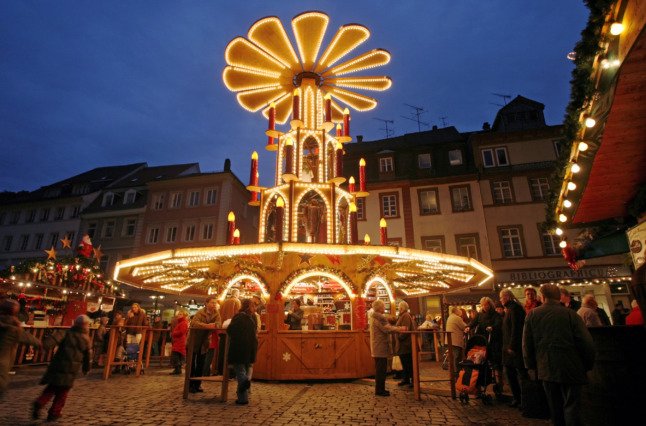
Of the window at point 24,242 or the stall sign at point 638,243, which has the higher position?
the window at point 24,242

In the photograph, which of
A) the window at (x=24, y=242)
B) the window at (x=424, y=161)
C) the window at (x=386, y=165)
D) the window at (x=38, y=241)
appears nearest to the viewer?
the window at (x=424, y=161)

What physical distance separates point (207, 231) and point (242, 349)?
86.3 ft

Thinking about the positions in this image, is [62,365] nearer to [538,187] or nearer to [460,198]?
[460,198]

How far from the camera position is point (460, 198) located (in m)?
26.4

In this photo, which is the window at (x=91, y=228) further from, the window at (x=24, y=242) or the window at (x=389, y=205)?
the window at (x=389, y=205)

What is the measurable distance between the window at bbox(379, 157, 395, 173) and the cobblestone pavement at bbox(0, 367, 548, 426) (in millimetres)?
20988

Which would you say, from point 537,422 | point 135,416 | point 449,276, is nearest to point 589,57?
point 537,422

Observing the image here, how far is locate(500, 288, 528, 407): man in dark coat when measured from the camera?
6.52 m

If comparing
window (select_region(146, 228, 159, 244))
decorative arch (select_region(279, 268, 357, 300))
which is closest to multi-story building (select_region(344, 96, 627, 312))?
decorative arch (select_region(279, 268, 357, 300))

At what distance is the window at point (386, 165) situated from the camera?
94.0 ft

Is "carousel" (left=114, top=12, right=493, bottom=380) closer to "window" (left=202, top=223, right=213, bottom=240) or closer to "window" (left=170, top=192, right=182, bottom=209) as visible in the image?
"window" (left=202, top=223, right=213, bottom=240)

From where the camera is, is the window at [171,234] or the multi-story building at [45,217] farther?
the multi-story building at [45,217]

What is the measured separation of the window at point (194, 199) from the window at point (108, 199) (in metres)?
8.94

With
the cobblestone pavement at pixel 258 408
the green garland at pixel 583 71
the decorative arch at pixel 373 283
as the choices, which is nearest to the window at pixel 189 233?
the decorative arch at pixel 373 283
